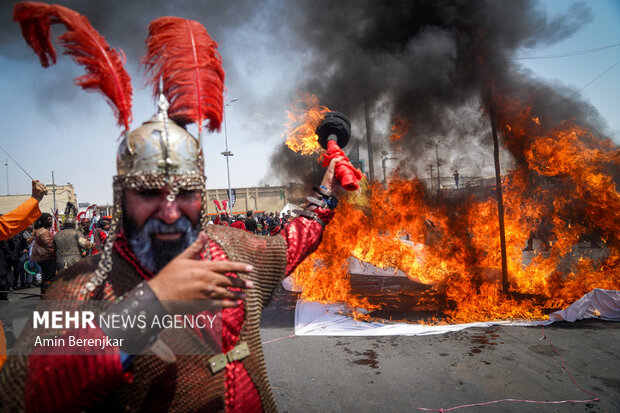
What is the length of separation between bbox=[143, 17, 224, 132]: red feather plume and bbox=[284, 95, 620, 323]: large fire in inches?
267

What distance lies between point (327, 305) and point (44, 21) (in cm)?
703

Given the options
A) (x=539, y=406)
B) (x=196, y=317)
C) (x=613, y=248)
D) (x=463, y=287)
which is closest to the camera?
(x=196, y=317)

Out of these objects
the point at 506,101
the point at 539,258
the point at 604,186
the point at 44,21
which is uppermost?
the point at 506,101

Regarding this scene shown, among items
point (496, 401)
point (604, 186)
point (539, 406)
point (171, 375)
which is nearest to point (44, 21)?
point (171, 375)

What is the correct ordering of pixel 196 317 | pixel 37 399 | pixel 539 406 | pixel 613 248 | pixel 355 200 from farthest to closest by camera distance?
pixel 355 200 < pixel 613 248 < pixel 539 406 < pixel 196 317 < pixel 37 399

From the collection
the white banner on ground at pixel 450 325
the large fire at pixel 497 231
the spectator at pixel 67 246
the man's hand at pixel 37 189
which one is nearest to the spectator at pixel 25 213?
the man's hand at pixel 37 189

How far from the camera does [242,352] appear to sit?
1598mm

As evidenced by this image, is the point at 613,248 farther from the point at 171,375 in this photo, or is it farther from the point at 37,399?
the point at 37,399

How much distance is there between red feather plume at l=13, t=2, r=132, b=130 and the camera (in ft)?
4.78

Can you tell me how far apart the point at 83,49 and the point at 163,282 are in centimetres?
127

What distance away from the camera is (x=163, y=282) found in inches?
45.8

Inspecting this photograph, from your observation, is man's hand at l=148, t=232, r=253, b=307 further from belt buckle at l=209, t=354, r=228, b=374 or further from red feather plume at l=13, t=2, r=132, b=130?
red feather plume at l=13, t=2, r=132, b=130

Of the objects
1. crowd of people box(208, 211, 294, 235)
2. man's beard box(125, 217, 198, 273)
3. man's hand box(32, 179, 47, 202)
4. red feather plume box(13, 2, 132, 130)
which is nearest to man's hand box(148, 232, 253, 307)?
man's beard box(125, 217, 198, 273)

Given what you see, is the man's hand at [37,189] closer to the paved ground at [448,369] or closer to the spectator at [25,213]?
the spectator at [25,213]
